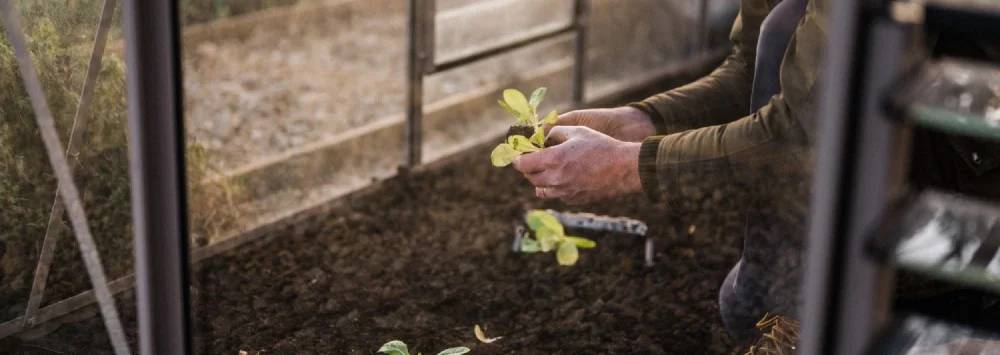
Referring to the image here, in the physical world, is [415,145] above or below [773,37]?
below

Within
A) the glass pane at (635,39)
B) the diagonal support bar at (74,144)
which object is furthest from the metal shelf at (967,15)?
the glass pane at (635,39)

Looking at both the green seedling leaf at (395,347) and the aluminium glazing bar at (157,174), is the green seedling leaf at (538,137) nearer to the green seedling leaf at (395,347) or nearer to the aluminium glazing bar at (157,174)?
the green seedling leaf at (395,347)

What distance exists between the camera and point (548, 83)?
5.13 meters

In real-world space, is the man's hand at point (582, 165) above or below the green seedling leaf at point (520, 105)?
below

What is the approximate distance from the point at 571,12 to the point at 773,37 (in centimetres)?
294

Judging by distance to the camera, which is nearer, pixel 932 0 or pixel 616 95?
pixel 932 0

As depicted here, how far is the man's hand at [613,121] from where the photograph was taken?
2445 mm

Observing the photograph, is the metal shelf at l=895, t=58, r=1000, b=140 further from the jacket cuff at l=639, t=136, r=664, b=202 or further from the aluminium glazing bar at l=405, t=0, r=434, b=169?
the aluminium glazing bar at l=405, t=0, r=434, b=169

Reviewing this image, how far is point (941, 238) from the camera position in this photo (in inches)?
61.8

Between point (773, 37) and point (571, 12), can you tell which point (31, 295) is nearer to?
point (773, 37)

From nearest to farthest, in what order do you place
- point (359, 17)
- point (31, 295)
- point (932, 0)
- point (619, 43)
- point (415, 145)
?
1. point (932, 0)
2. point (31, 295)
3. point (415, 145)
4. point (619, 43)
5. point (359, 17)

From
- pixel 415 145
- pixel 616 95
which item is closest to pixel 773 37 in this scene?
pixel 415 145

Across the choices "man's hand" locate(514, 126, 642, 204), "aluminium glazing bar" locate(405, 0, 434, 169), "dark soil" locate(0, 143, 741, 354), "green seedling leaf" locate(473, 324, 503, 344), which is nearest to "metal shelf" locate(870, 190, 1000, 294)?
"man's hand" locate(514, 126, 642, 204)

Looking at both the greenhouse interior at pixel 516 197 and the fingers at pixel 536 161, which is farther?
the fingers at pixel 536 161
